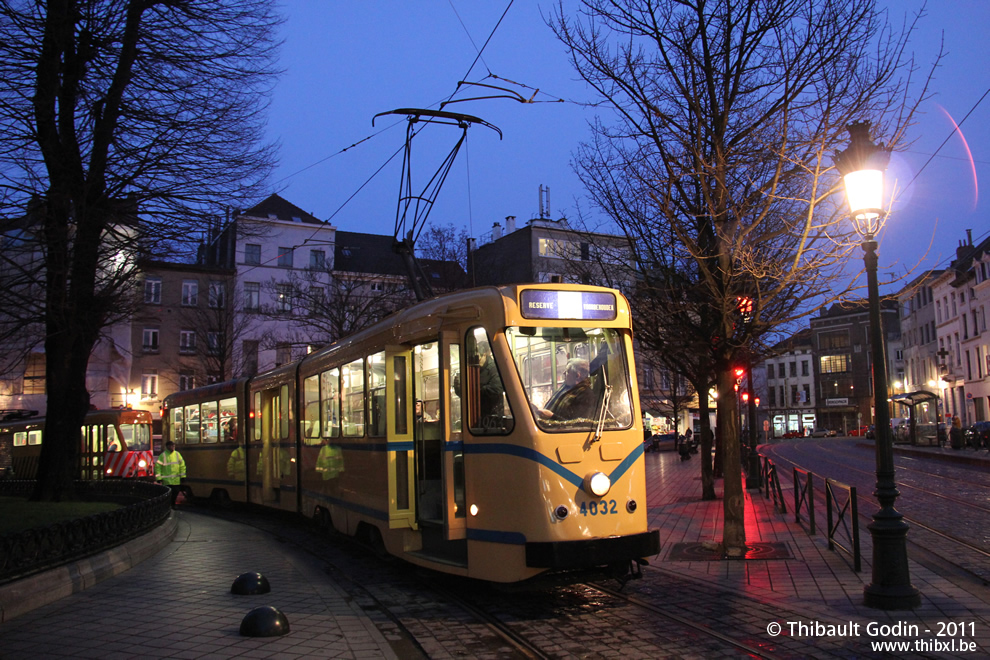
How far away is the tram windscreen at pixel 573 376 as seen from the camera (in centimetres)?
773

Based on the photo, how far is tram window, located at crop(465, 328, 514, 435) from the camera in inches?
306

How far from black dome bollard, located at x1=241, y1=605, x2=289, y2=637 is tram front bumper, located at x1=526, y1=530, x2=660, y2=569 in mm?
2211

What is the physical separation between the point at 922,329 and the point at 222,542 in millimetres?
67637

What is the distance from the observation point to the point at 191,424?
21.1 m

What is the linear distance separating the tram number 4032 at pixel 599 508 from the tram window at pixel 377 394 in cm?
306

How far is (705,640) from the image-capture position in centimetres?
655

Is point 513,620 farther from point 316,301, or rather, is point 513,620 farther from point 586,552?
point 316,301

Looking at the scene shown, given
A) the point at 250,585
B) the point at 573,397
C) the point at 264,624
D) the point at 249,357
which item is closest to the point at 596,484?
the point at 573,397

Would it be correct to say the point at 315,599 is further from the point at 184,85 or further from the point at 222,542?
the point at 184,85

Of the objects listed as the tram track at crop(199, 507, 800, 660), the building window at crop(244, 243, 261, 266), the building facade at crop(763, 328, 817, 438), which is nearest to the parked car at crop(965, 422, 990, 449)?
the tram track at crop(199, 507, 800, 660)

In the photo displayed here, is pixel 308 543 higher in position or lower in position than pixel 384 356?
lower

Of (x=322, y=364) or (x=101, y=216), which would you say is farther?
(x=322, y=364)

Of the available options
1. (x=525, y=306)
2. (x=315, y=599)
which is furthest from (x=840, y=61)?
(x=315, y=599)

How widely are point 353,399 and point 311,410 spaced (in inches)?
98.0
